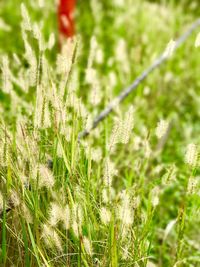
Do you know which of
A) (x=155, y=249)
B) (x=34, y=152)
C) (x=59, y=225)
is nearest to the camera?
(x=34, y=152)

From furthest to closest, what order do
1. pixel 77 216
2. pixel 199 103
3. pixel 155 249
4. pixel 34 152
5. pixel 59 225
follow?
pixel 199 103 < pixel 155 249 < pixel 59 225 < pixel 34 152 < pixel 77 216

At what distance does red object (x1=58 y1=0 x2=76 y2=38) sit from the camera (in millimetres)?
3459

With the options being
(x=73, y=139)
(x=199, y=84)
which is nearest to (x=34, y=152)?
(x=73, y=139)

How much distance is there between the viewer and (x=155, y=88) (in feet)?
11.6

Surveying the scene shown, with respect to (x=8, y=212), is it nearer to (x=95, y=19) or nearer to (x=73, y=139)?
(x=73, y=139)

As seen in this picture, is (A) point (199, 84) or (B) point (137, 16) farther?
(B) point (137, 16)

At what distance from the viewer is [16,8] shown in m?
4.59

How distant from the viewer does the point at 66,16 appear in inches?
138

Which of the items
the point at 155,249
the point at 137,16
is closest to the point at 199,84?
the point at 137,16

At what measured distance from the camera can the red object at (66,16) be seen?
3459 mm

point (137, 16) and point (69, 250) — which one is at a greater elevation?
point (137, 16)

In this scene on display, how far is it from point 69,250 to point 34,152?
291 millimetres

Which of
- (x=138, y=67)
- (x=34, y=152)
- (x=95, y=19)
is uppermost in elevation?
(x=95, y=19)

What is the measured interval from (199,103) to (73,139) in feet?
7.53
